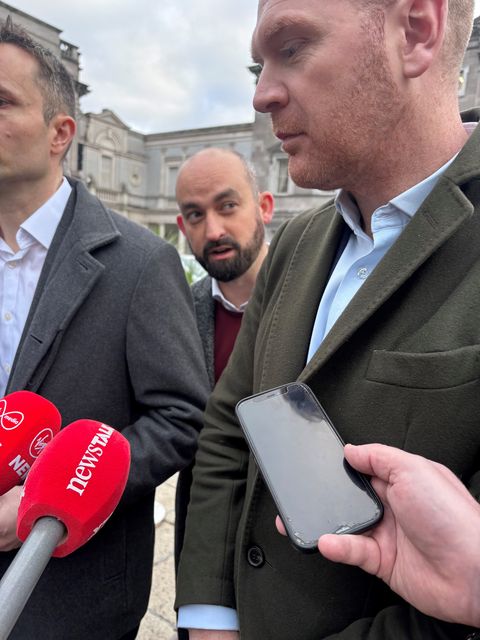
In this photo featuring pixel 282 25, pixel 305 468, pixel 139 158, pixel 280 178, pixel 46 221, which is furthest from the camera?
pixel 139 158

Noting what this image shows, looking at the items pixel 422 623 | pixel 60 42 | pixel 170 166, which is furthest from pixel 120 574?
pixel 170 166

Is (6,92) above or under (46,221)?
above

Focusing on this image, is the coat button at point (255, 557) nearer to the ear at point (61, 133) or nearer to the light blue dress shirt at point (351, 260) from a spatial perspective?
the light blue dress shirt at point (351, 260)

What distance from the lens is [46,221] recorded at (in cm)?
156

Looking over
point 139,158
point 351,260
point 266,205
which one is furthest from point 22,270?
point 139,158

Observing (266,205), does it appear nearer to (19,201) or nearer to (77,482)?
(19,201)

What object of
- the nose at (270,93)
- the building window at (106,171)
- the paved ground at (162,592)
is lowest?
the paved ground at (162,592)

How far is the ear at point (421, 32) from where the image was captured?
0.99 metres

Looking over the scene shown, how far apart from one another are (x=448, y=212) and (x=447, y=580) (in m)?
0.66

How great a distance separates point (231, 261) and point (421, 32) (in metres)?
1.35

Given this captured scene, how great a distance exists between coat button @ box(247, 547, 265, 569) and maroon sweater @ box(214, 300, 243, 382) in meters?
1.00

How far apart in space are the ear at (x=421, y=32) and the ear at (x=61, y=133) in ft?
3.93

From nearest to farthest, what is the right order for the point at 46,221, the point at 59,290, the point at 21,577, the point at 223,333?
the point at 21,577 → the point at 59,290 → the point at 46,221 → the point at 223,333

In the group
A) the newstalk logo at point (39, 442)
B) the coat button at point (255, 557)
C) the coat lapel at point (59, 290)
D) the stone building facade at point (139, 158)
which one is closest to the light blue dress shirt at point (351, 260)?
the coat button at point (255, 557)
